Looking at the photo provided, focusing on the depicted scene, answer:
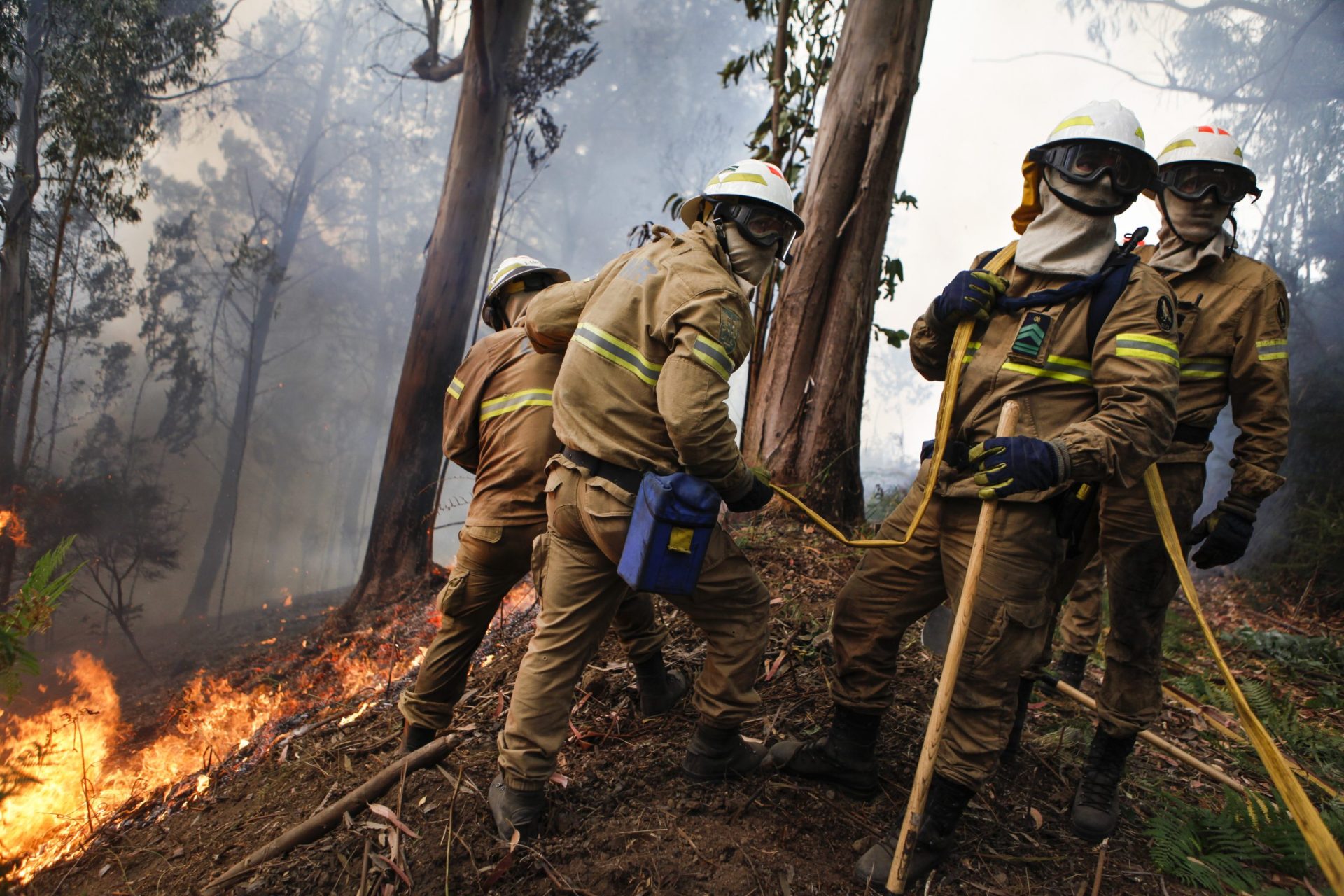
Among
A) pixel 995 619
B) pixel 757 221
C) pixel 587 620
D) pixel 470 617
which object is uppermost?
pixel 757 221

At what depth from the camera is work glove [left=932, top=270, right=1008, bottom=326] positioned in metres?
2.51

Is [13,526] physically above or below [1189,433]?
below

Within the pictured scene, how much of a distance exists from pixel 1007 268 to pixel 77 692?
16.3 metres

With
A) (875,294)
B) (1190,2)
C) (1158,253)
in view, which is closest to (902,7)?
(875,294)

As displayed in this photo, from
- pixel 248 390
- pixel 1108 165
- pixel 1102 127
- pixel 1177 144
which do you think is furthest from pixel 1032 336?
pixel 248 390

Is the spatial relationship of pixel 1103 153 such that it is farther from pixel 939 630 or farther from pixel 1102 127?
pixel 939 630

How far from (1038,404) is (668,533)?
1.39m

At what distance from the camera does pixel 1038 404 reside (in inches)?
96.3

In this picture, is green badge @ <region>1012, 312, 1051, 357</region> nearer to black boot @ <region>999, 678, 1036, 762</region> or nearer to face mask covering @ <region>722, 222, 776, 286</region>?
face mask covering @ <region>722, 222, 776, 286</region>

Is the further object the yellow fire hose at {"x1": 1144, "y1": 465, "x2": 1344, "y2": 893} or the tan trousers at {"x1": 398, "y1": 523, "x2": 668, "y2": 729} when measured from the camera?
the tan trousers at {"x1": 398, "y1": 523, "x2": 668, "y2": 729}

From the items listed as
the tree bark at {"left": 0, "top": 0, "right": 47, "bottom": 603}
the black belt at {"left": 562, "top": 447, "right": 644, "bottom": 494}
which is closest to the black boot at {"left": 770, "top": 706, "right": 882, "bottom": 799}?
the black belt at {"left": 562, "top": 447, "right": 644, "bottom": 494}

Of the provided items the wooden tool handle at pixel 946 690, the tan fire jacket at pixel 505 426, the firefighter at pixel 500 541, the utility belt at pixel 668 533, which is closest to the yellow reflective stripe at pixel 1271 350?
the wooden tool handle at pixel 946 690

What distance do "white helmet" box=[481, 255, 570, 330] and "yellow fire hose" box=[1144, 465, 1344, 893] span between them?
2.90 metres

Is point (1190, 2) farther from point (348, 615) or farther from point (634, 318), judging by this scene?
point (348, 615)
